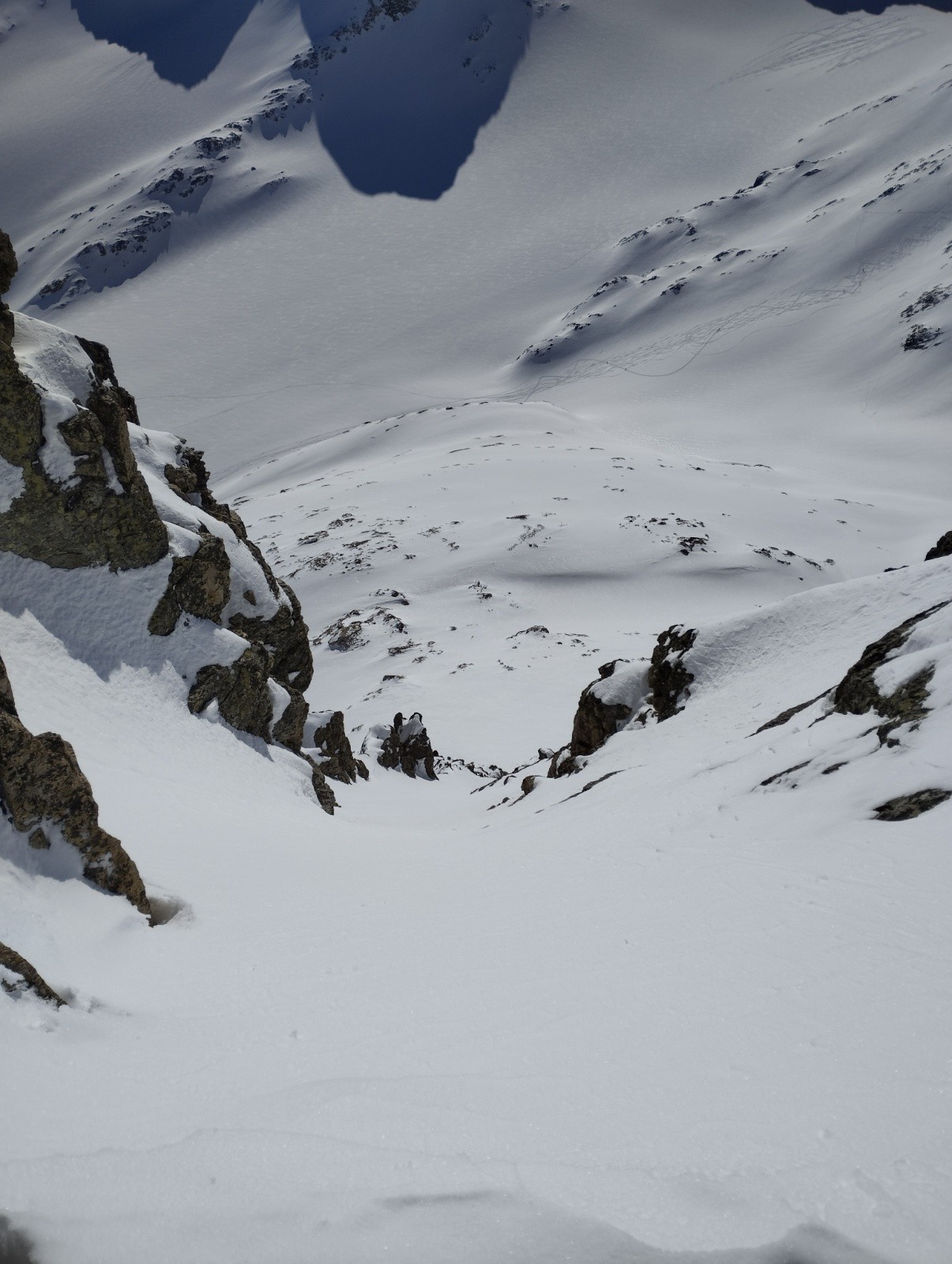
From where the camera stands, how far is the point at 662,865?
25.2 feet

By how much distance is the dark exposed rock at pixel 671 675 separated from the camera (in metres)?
17.8

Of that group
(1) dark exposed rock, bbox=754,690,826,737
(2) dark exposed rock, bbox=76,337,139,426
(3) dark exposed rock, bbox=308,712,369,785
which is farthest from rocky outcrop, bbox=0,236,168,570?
(1) dark exposed rock, bbox=754,690,826,737

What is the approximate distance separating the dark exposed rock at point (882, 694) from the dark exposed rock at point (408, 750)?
63.2ft

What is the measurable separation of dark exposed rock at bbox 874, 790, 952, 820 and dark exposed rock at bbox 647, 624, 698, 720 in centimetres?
965

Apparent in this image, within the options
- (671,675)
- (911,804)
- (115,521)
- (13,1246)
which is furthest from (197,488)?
(13,1246)

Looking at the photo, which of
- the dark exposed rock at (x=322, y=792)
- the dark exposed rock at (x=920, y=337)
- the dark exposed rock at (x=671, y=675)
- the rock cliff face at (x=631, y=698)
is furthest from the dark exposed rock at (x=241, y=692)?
the dark exposed rock at (x=920, y=337)

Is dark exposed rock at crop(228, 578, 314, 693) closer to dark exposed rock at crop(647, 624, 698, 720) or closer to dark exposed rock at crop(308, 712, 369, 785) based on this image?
dark exposed rock at crop(308, 712, 369, 785)

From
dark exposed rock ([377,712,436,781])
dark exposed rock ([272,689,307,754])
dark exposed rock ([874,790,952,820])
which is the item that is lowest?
dark exposed rock ([377,712,436,781])

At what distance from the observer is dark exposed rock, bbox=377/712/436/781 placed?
28562mm

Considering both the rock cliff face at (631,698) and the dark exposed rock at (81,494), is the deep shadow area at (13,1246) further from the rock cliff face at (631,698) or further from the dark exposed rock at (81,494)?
the dark exposed rock at (81,494)

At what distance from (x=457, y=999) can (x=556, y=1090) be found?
4.27 feet

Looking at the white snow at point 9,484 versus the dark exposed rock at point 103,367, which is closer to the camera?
the white snow at point 9,484

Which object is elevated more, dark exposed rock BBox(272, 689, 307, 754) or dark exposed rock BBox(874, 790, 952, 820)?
dark exposed rock BBox(874, 790, 952, 820)

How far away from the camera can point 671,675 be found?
722 inches
